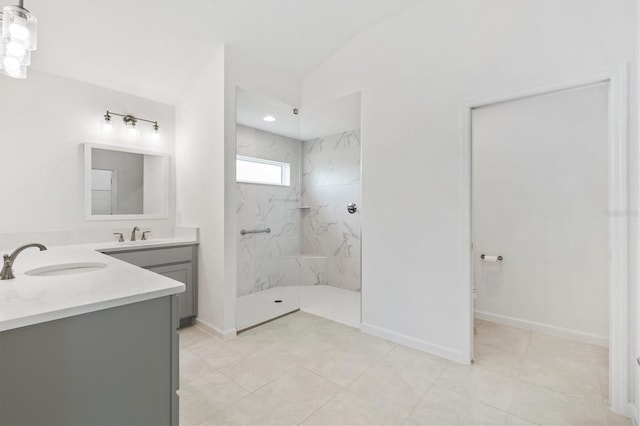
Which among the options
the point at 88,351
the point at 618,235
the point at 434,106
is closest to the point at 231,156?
the point at 434,106

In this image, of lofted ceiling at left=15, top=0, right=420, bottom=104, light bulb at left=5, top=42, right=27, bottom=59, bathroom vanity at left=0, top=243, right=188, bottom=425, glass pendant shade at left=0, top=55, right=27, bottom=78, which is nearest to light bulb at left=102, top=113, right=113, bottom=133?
lofted ceiling at left=15, top=0, right=420, bottom=104

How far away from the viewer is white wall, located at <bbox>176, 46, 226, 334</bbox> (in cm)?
266

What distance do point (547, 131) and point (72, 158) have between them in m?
4.52

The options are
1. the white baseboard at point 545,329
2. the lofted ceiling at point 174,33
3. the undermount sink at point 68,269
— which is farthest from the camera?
the white baseboard at point 545,329

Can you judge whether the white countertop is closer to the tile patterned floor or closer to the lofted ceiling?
the tile patterned floor

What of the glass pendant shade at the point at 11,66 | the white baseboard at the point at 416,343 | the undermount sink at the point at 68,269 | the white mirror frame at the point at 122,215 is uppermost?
the glass pendant shade at the point at 11,66

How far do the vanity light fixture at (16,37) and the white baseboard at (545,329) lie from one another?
400 centimetres

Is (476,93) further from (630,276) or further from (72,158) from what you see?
(72,158)

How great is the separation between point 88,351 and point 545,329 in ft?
11.5

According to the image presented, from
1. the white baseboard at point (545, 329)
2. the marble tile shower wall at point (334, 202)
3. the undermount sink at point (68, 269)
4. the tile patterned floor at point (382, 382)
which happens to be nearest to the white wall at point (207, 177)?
the tile patterned floor at point (382, 382)

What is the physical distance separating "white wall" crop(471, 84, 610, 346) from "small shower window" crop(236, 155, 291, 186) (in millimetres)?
2202

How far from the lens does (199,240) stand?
9.66ft

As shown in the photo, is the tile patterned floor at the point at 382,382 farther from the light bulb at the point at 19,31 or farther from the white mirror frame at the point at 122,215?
the light bulb at the point at 19,31

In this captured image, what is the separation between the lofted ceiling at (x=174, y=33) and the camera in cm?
219
